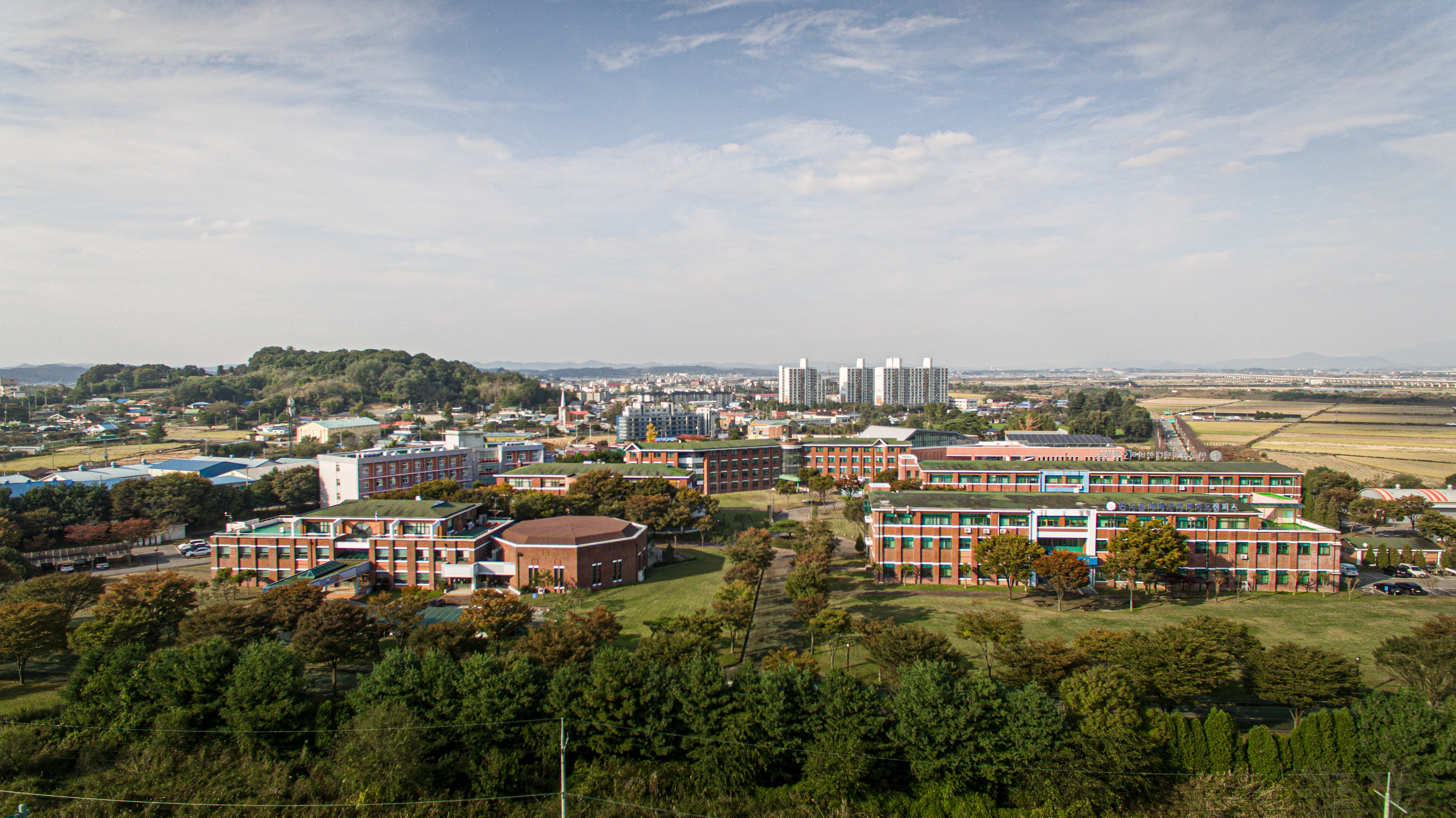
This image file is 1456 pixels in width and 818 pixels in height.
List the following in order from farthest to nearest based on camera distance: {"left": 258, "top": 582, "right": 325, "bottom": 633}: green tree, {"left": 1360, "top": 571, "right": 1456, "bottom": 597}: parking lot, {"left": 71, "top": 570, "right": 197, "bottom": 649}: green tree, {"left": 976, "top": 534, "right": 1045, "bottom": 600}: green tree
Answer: {"left": 1360, "top": 571, "right": 1456, "bottom": 597}: parking lot → {"left": 976, "top": 534, "right": 1045, "bottom": 600}: green tree → {"left": 258, "top": 582, "right": 325, "bottom": 633}: green tree → {"left": 71, "top": 570, "right": 197, "bottom": 649}: green tree

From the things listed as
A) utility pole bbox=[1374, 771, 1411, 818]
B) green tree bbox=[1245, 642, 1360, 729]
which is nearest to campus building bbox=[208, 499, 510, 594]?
utility pole bbox=[1374, 771, 1411, 818]

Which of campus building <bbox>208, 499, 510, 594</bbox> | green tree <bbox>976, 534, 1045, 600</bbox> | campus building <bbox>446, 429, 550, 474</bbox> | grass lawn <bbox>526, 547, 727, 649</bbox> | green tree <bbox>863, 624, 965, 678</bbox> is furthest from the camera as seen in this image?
campus building <bbox>446, 429, 550, 474</bbox>

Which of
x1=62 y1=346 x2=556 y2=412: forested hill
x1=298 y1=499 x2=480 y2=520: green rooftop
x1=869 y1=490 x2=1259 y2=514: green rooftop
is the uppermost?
x1=62 y1=346 x2=556 y2=412: forested hill

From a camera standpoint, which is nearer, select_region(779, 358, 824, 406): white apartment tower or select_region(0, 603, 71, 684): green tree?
select_region(0, 603, 71, 684): green tree

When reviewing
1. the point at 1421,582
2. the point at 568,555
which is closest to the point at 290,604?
the point at 568,555

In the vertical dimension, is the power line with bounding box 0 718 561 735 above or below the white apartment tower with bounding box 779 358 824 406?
below

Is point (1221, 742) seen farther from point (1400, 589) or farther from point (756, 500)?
point (756, 500)

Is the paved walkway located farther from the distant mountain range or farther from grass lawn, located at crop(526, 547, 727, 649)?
the distant mountain range
